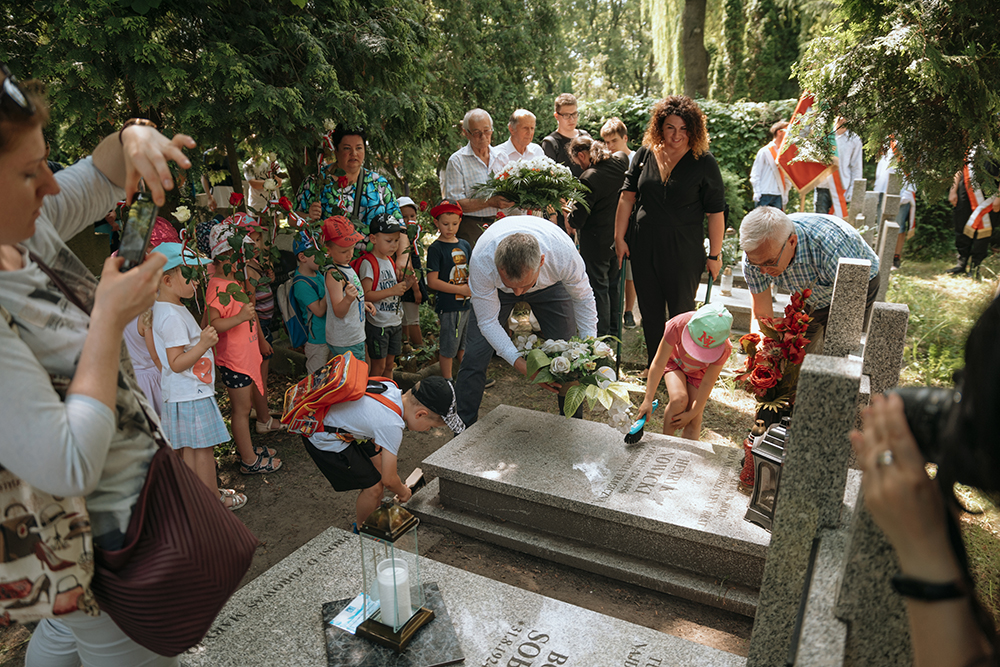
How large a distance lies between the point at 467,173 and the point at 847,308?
367 cm

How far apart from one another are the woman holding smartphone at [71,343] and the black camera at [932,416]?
1.51 m

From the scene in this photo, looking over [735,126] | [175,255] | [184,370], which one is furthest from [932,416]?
[735,126]

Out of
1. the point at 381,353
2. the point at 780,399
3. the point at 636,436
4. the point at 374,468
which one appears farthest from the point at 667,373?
the point at 381,353

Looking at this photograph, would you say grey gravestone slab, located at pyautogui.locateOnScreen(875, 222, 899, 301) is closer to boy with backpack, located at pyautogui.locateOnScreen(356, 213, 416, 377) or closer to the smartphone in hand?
boy with backpack, located at pyautogui.locateOnScreen(356, 213, 416, 377)

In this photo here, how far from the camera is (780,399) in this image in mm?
3266

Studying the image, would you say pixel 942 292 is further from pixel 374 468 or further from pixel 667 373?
pixel 374 468

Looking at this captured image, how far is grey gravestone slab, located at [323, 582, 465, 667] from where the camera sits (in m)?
2.31

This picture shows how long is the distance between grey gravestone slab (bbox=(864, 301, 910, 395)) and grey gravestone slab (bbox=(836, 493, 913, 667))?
4.84 feet

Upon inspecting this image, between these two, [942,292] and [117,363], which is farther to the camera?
[942,292]

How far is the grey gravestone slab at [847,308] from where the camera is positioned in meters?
2.62

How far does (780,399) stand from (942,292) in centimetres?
657

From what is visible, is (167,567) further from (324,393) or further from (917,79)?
(917,79)

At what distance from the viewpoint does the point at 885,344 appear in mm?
2689

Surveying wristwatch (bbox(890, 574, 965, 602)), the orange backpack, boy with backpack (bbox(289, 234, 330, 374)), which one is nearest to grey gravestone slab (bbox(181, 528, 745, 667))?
the orange backpack
